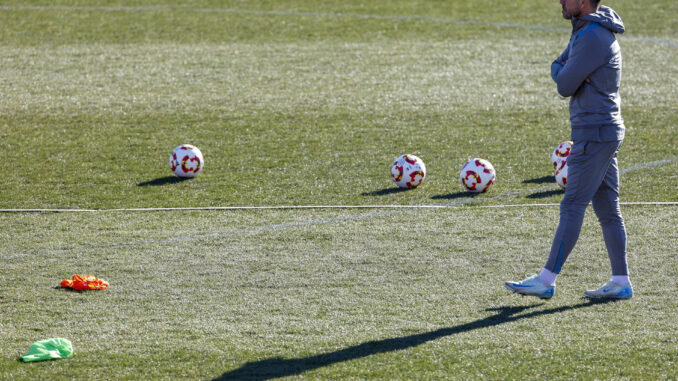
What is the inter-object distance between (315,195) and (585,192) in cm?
485

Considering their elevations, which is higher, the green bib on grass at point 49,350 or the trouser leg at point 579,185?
the trouser leg at point 579,185

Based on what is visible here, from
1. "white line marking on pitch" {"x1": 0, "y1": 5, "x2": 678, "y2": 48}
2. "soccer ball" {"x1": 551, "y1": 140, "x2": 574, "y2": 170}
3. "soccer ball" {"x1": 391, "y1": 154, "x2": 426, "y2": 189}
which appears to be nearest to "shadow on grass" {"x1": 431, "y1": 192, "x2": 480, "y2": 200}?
"soccer ball" {"x1": 391, "y1": 154, "x2": 426, "y2": 189}

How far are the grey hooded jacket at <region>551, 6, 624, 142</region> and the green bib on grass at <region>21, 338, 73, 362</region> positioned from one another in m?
4.12

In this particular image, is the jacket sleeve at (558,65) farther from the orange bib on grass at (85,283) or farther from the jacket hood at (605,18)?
the orange bib on grass at (85,283)

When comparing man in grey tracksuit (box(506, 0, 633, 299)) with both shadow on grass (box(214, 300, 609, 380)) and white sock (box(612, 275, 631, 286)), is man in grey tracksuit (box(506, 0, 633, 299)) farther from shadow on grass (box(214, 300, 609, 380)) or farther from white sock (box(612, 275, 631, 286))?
white sock (box(612, 275, 631, 286))

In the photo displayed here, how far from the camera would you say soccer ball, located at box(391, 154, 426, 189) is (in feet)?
37.6

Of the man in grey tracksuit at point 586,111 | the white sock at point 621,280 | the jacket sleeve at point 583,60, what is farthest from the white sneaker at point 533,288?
the jacket sleeve at point 583,60

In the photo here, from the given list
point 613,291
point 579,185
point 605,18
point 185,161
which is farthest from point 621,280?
point 185,161

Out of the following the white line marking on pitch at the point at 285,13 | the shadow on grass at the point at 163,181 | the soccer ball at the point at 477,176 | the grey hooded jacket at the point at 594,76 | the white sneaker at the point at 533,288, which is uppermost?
the white line marking on pitch at the point at 285,13

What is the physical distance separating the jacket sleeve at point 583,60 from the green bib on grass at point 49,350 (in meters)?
4.17

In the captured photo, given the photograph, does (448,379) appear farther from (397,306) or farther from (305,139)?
(305,139)

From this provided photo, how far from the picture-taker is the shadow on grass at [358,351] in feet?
19.9

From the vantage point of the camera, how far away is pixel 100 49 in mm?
20469

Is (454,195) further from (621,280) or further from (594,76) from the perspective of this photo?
(594,76)
